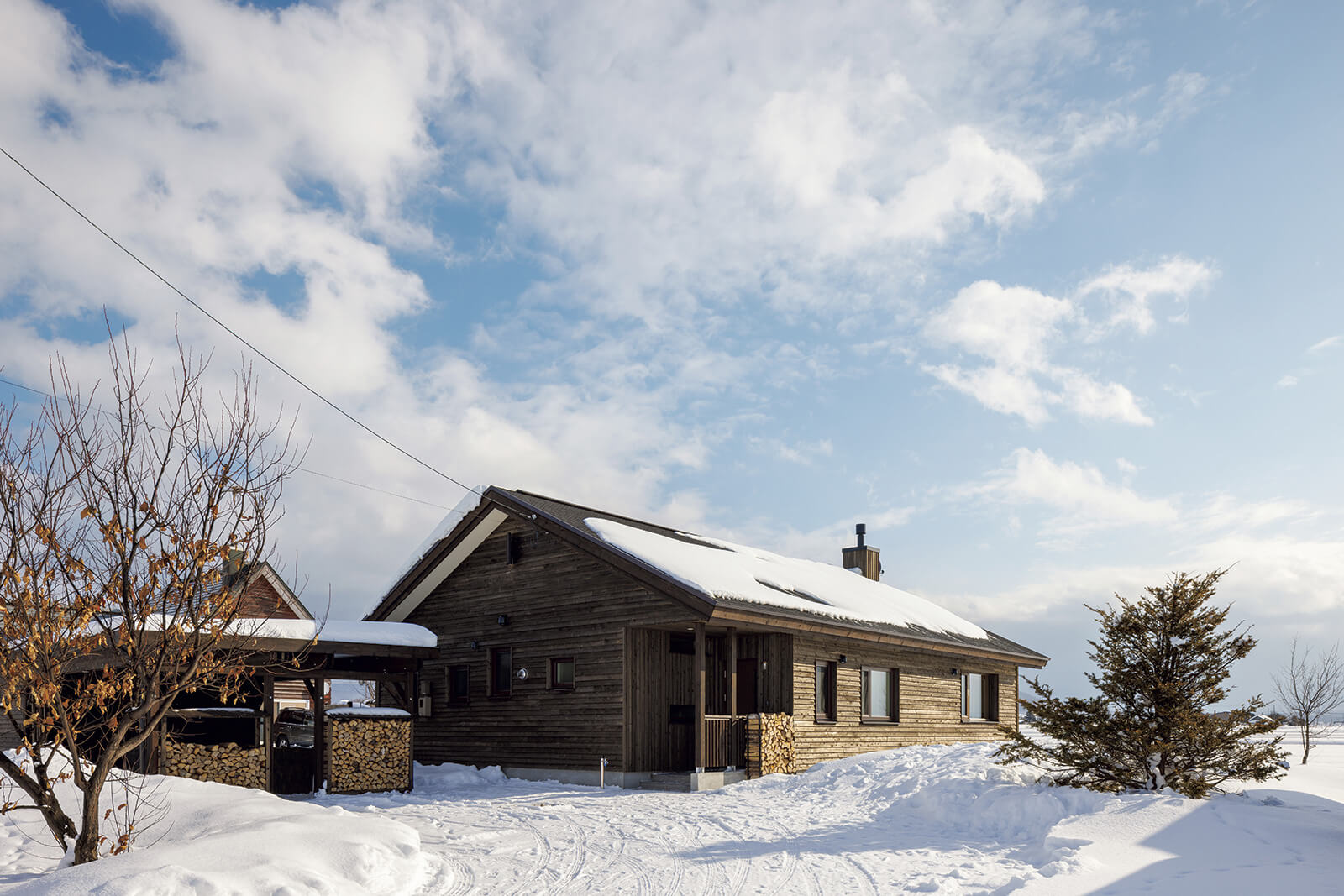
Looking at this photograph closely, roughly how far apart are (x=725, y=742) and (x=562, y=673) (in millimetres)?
3469

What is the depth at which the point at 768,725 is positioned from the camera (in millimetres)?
16594

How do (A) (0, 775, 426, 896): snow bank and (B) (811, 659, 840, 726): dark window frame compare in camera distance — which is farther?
(B) (811, 659, 840, 726): dark window frame

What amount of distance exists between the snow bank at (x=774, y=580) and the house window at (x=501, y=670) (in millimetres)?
2980

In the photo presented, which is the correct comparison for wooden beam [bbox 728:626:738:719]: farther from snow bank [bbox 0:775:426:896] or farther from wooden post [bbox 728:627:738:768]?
snow bank [bbox 0:775:426:896]

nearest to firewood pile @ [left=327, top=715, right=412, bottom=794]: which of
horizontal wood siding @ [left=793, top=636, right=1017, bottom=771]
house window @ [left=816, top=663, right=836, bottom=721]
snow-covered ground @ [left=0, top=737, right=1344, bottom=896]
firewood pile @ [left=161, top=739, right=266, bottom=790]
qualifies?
firewood pile @ [left=161, top=739, right=266, bottom=790]

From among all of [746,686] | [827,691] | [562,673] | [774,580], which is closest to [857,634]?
[827,691]

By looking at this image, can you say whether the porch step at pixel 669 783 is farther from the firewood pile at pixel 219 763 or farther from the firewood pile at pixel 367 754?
the firewood pile at pixel 219 763

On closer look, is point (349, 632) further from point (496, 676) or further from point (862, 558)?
point (862, 558)

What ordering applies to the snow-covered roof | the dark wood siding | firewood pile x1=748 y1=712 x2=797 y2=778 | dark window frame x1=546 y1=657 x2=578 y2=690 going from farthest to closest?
dark window frame x1=546 y1=657 x2=578 y2=690 < the dark wood siding < firewood pile x1=748 y1=712 x2=797 y2=778 < the snow-covered roof

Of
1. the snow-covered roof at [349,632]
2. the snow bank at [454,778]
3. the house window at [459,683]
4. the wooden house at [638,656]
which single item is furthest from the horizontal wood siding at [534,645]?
the snow-covered roof at [349,632]

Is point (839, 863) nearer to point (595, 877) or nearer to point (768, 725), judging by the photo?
point (595, 877)

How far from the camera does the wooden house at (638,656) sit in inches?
656

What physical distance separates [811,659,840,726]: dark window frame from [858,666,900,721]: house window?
1.06 metres

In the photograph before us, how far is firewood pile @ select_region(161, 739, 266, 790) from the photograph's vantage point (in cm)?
1433
